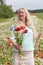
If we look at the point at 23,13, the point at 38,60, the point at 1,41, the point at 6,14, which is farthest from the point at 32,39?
the point at 6,14

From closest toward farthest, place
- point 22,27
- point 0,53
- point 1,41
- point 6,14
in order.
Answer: point 22,27 < point 0,53 < point 1,41 < point 6,14

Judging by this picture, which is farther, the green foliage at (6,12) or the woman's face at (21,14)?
the green foliage at (6,12)

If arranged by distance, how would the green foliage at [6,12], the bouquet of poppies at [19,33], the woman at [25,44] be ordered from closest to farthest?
the bouquet of poppies at [19,33], the woman at [25,44], the green foliage at [6,12]

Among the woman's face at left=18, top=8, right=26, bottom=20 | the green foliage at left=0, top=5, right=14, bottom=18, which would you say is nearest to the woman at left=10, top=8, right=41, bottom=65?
the woman's face at left=18, top=8, right=26, bottom=20

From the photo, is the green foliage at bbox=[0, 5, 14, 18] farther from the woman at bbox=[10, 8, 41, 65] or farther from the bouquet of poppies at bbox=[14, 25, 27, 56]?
the bouquet of poppies at bbox=[14, 25, 27, 56]

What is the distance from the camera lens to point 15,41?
6.32 m

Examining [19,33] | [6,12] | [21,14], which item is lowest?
[6,12]

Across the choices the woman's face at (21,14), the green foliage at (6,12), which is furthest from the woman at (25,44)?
the green foliage at (6,12)

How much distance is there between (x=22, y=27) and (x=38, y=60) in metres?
2.67

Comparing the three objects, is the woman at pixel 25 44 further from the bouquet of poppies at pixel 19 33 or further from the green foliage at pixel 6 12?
the green foliage at pixel 6 12

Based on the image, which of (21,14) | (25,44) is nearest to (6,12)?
(21,14)

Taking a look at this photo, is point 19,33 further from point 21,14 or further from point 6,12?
point 6,12

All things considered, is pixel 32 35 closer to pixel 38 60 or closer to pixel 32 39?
pixel 32 39

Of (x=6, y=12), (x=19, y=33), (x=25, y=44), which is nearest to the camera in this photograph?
(x=19, y=33)
